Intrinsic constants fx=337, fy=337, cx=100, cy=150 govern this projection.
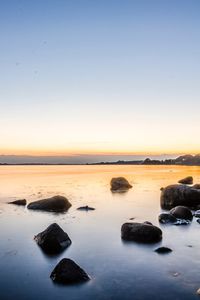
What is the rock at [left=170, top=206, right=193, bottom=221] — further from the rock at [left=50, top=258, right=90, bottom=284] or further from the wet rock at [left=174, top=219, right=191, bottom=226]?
the rock at [left=50, top=258, right=90, bottom=284]

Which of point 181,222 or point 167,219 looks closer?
point 181,222

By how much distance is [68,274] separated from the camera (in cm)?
967

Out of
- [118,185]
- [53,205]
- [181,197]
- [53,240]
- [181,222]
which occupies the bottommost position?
[118,185]

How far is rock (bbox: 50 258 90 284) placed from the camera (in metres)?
9.59

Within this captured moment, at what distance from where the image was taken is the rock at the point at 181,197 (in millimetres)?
24469

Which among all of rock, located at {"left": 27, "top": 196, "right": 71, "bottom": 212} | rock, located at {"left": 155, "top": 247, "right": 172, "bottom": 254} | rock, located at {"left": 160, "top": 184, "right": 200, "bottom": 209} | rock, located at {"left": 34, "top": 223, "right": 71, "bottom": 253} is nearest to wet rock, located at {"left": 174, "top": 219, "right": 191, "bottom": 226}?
rock, located at {"left": 155, "top": 247, "right": 172, "bottom": 254}

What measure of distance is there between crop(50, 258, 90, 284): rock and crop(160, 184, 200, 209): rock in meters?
15.6

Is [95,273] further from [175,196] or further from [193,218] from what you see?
[175,196]

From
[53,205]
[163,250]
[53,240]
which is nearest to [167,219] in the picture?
[163,250]

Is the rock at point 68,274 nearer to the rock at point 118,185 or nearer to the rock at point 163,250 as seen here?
the rock at point 163,250

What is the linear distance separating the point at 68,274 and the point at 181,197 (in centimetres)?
1650

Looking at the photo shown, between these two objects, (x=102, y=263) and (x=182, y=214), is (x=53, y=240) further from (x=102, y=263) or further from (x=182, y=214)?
(x=182, y=214)

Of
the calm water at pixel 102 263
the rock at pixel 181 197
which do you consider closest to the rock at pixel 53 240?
the calm water at pixel 102 263

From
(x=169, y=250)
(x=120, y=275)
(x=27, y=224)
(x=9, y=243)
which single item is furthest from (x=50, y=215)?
(x=120, y=275)
